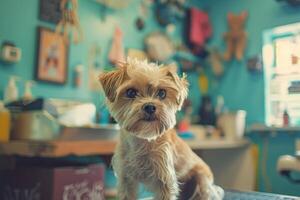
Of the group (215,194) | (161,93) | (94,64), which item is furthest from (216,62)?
(161,93)

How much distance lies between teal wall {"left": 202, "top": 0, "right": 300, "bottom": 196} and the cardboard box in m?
1.32

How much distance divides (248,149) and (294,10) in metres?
1.01

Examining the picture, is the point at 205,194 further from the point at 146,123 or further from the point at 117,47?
the point at 117,47

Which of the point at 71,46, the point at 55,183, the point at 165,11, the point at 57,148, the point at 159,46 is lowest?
the point at 55,183

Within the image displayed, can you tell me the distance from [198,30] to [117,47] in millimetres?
925

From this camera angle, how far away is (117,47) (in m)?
2.12

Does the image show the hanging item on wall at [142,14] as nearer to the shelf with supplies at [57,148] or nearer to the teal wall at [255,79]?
the teal wall at [255,79]

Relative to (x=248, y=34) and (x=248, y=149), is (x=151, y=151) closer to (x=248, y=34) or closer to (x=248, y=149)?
(x=248, y=149)

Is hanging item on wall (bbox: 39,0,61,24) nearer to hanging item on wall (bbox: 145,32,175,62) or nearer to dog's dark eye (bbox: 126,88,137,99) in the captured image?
hanging item on wall (bbox: 145,32,175,62)

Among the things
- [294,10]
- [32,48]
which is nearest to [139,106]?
[32,48]

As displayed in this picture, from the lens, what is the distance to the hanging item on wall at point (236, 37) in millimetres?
2643

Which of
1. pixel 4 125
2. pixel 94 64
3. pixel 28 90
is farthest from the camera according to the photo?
pixel 94 64

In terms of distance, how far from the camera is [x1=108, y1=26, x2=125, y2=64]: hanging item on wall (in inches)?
81.9

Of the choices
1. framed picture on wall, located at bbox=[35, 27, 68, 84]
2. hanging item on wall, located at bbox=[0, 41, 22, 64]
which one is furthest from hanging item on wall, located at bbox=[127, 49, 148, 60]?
hanging item on wall, located at bbox=[0, 41, 22, 64]
